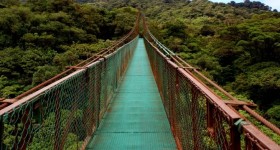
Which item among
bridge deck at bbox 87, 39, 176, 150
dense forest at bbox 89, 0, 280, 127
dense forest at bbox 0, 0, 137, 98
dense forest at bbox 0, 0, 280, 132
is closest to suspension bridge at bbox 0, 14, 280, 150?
bridge deck at bbox 87, 39, 176, 150

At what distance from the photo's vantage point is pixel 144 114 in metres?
4.82

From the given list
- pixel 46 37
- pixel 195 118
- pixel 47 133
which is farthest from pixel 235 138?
pixel 46 37

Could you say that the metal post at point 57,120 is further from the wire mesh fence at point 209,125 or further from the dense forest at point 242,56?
the dense forest at point 242,56

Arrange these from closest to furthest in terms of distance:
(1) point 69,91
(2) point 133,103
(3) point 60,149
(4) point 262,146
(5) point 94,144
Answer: (4) point 262,146 < (3) point 60,149 < (1) point 69,91 < (5) point 94,144 < (2) point 133,103

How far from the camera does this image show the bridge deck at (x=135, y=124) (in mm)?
3514

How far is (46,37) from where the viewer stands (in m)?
28.0

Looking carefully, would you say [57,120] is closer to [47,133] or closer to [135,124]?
[47,133]

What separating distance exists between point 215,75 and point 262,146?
87.1ft

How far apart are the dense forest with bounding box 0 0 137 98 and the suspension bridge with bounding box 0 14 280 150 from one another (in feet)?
50.1

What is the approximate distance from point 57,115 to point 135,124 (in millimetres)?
2099

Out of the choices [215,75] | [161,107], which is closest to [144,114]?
[161,107]

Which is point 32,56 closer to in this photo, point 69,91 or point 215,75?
point 215,75

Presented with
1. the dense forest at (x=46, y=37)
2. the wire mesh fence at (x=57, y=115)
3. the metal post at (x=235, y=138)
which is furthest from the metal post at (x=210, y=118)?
the dense forest at (x=46, y=37)

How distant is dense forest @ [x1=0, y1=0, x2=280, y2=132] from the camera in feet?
77.3
